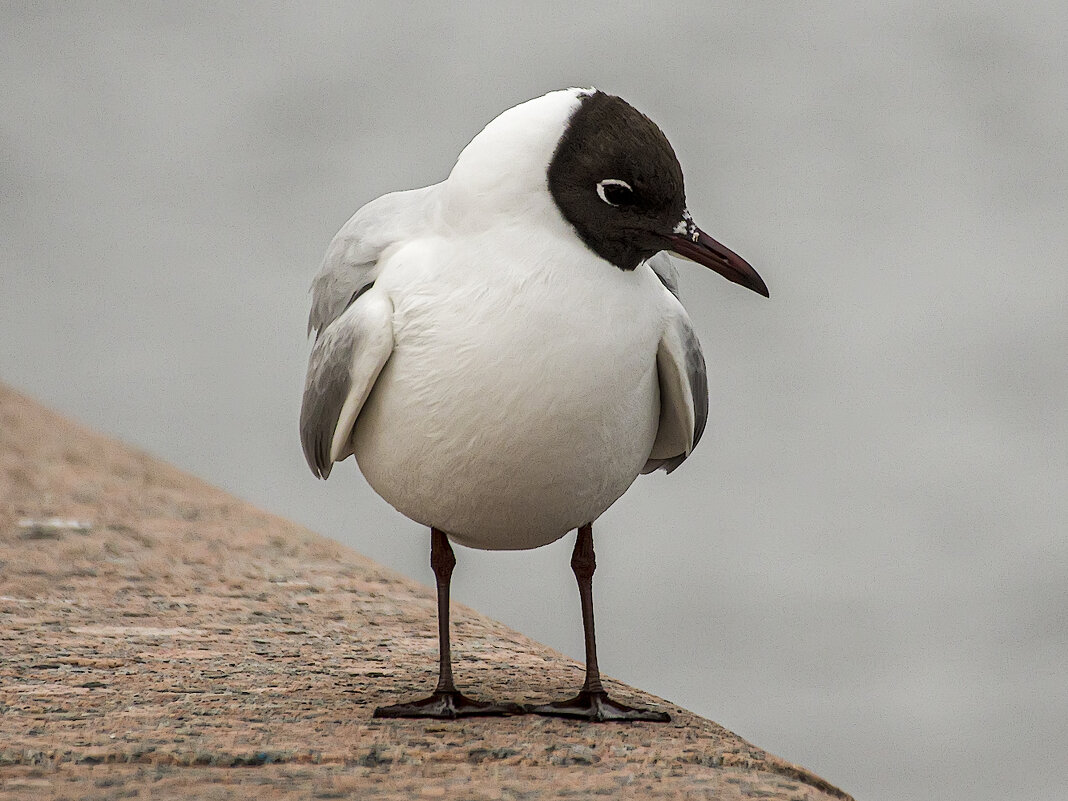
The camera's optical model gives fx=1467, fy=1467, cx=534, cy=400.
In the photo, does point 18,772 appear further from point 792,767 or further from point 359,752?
point 792,767

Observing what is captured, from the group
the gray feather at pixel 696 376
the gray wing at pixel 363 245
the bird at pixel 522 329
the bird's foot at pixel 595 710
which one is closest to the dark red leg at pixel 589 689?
the bird's foot at pixel 595 710

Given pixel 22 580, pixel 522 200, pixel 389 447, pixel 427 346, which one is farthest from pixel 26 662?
pixel 522 200

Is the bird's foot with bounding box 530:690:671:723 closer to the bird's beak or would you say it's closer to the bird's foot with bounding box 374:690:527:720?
the bird's foot with bounding box 374:690:527:720

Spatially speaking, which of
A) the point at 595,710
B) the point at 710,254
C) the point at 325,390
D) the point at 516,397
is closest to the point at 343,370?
the point at 325,390

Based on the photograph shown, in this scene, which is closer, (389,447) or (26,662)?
(389,447)

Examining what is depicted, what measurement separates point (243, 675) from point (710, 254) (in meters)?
1.22

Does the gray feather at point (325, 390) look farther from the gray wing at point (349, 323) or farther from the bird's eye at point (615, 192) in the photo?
the bird's eye at point (615, 192)

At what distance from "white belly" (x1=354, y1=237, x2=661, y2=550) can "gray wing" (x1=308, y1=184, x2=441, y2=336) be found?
12 cm

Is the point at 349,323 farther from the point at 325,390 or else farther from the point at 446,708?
the point at 446,708

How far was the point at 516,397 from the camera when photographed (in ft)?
7.66

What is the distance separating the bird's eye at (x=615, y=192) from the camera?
2379 mm

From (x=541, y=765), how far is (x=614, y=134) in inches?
40.1

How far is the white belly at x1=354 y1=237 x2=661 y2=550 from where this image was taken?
234 centimetres

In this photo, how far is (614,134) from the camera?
7.80 feet
